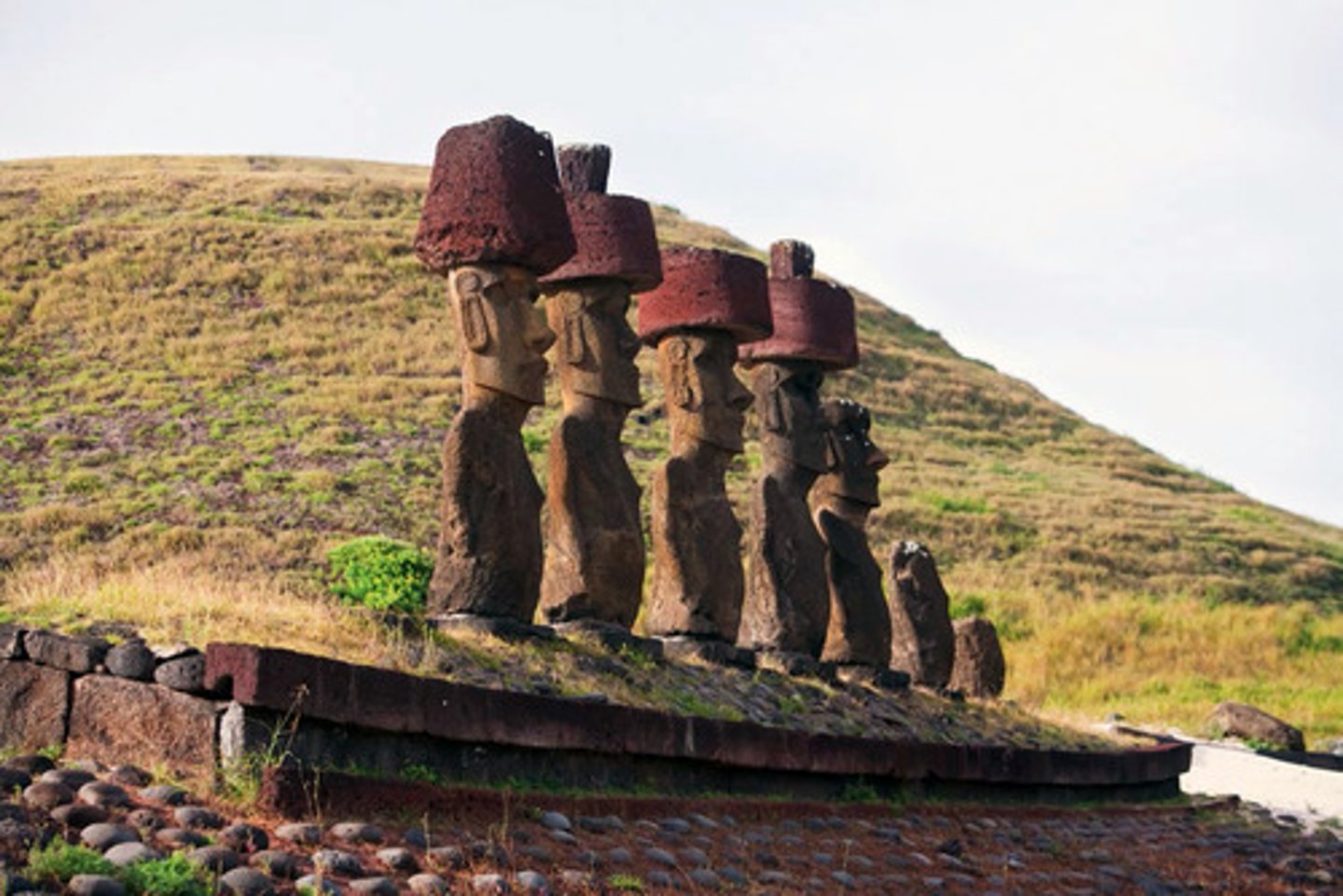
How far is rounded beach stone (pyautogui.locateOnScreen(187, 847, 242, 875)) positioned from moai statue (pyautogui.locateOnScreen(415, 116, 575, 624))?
→ 392cm

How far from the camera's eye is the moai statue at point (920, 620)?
50.7 ft

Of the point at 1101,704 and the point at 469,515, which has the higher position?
the point at 469,515

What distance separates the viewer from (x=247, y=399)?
110 ft

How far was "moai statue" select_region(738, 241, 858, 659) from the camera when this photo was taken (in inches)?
501

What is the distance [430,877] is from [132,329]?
3286 centimetres

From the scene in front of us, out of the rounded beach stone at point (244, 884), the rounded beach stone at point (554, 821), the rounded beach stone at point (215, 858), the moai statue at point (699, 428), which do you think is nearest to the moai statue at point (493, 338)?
the moai statue at point (699, 428)

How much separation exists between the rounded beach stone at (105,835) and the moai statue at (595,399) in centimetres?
494

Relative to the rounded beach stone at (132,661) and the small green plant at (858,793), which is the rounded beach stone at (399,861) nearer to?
the rounded beach stone at (132,661)

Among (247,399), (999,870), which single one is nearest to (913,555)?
(999,870)

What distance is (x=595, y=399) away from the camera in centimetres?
1103

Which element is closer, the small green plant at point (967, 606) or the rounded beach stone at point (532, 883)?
the rounded beach stone at point (532, 883)

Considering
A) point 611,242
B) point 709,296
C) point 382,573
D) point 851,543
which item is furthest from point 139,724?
point 382,573

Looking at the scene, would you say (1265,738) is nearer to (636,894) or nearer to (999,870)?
(999,870)

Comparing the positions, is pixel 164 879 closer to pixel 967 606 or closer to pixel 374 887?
pixel 374 887
